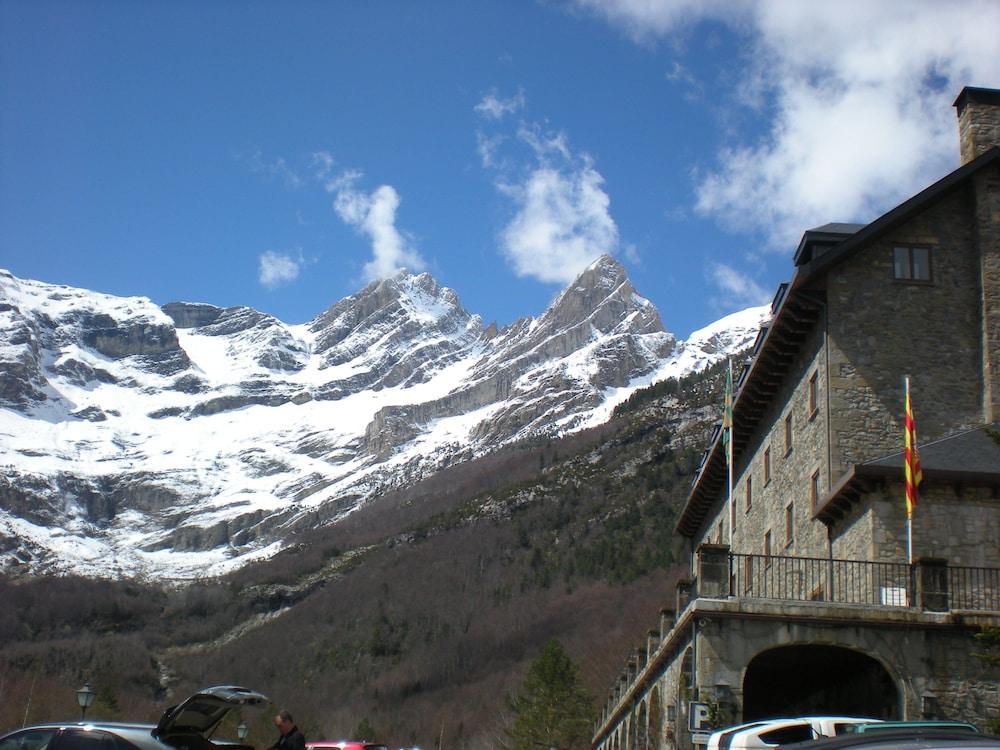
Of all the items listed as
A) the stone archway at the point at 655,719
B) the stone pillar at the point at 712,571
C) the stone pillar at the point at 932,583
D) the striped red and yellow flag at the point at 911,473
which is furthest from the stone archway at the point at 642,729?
the stone pillar at the point at 932,583

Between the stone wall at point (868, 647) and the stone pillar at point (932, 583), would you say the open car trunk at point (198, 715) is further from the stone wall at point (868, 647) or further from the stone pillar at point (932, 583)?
the stone pillar at point (932, 583)

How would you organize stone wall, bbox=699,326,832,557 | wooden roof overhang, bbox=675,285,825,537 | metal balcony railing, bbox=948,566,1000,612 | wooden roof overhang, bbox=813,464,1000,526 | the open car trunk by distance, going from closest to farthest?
1. the open car trunk
2. metal balcony railing, bbox=948,566,1000,612
3. wooden roof overhang, bbox=813,464,1000,526
4. stone wall, bbox=699,326,832,557
5. wooden roof overhang, bbox=675,285,825,537

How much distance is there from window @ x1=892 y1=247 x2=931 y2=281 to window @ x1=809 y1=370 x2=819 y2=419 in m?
2.91

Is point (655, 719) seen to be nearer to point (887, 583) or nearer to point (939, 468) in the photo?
point (887, 583)

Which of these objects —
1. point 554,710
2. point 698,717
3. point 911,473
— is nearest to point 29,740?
point 698,717

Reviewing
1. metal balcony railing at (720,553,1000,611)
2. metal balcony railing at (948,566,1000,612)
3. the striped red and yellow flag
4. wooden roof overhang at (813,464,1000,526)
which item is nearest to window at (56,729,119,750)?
metal balcony railing at (720,553,1000,611)

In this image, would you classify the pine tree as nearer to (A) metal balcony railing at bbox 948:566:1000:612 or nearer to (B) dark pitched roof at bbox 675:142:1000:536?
(B) dark pitched roof at bbox 675:142:1000:536

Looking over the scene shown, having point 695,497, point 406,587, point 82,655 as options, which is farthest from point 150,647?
point 695,497

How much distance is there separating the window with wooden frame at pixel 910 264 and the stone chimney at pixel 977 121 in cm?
347

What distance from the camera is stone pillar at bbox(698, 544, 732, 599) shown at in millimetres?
23500

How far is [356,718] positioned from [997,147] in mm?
90019

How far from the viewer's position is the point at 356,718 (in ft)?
364

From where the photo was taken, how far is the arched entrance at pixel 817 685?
930 inches

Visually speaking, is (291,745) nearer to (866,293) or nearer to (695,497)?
(866,293)
